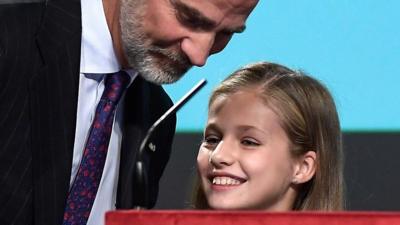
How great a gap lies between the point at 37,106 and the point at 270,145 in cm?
37

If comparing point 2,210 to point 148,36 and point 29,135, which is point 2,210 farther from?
point 148,36

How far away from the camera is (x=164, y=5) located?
1157mm

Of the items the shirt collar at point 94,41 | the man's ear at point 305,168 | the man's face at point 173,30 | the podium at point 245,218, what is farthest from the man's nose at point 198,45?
the podium at point 245,218

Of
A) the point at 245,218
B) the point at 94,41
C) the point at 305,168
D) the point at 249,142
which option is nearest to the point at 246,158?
the point at 249,142

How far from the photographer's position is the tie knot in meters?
1.26

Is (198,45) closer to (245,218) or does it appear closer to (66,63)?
(66,63)

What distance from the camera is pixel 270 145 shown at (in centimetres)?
129

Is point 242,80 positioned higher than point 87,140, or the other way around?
point 242,80

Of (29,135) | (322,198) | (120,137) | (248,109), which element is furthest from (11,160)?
(322,198)

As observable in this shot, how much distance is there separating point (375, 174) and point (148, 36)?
675 mm

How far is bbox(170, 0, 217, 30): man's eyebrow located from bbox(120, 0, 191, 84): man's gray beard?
5cm

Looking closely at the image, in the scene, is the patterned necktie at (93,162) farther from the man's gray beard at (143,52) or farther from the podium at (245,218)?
the podium at (245,218)

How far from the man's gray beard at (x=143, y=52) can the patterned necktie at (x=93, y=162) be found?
94mm

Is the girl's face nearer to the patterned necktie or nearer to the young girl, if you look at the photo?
the young girl
